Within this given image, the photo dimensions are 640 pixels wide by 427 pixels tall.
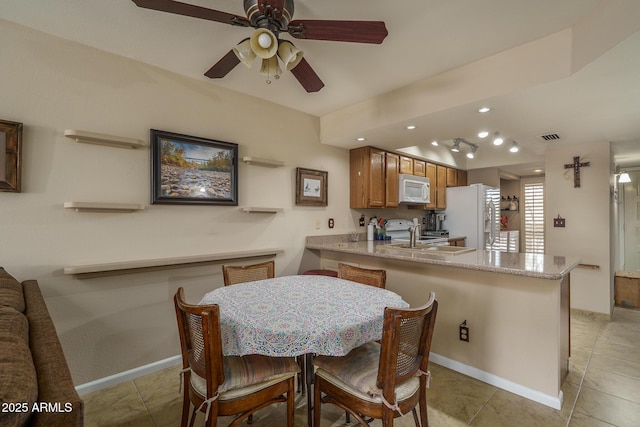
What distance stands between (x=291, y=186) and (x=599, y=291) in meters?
3.90

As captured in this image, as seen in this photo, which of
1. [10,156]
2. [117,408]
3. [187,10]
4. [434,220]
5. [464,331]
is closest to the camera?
[187,10]

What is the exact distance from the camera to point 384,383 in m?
1.25

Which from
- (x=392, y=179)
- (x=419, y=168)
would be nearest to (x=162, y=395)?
(x=392, y=179)

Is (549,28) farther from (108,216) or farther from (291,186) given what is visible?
(108,216)

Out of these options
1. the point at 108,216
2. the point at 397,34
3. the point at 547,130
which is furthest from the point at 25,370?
the point at 547,130

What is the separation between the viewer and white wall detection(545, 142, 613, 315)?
350 cm

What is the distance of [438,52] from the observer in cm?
212

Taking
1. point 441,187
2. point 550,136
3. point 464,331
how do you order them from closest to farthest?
1. point 464,331
2. point 550,136
3. point 441,187

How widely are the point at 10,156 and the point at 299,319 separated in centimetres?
203

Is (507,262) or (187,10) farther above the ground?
(187,10)

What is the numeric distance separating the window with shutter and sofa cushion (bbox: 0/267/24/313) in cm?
738

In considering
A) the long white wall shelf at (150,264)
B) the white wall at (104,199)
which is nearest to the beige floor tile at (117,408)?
the white wall at (104,199)

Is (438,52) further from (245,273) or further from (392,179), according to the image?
(245,273)

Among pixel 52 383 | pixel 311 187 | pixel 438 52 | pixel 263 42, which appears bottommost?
pixel 52 383
